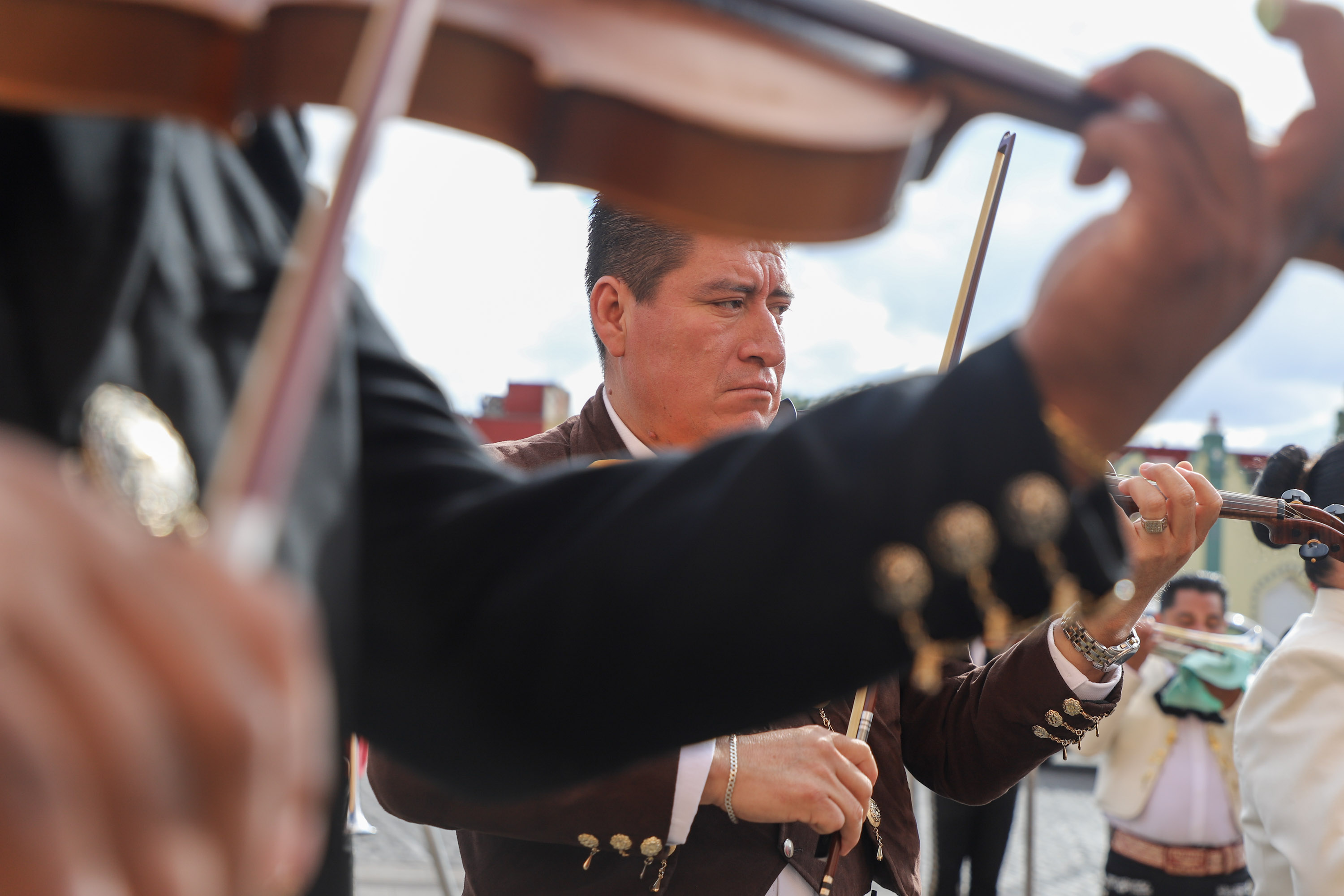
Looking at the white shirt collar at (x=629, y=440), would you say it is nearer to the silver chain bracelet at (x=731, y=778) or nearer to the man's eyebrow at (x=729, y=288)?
the man's eyebrow at (x=729, y=288)

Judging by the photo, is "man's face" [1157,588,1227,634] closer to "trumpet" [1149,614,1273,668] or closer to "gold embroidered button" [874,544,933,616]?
"trumpet" [1149,614,1273,668]

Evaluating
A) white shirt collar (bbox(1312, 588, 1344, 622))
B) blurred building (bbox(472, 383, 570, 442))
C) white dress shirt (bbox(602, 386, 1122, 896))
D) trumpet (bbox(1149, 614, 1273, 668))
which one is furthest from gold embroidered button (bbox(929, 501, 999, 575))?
blurred building (bbox(472, 383, 570, 442))

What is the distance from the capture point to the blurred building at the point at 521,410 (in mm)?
17016

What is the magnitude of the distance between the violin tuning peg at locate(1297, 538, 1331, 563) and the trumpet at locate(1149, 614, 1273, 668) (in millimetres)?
2251

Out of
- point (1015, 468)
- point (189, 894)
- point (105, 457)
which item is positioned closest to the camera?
point (189, 894)

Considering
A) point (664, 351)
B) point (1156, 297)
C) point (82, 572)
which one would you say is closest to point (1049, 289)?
point (1156, 297)

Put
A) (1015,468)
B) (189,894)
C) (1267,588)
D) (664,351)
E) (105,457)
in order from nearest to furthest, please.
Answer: (189,894) → (105,457) → (1015,468) → (664,351) → (1267,588)

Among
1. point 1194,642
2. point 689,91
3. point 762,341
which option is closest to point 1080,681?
point 762,341

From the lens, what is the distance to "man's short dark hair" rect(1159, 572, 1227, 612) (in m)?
5.70

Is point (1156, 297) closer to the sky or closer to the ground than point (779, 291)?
closer to the sky

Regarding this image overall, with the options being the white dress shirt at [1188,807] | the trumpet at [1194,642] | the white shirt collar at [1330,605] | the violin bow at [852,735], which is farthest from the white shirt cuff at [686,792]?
the trumpet at [1194,642]

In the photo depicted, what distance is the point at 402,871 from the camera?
6.39 m

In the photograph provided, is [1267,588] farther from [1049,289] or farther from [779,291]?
[1049,289]

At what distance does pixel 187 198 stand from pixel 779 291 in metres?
1.55
